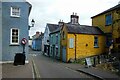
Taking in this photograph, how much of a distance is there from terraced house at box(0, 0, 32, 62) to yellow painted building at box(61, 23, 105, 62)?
8.08 metres

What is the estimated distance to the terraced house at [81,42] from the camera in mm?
28859

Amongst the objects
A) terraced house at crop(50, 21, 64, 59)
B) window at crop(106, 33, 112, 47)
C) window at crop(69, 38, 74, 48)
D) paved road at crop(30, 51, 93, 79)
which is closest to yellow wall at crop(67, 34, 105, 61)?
window at crop(69, 38, 74, 48)

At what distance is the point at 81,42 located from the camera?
96.0 ft

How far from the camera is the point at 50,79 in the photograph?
13.0 metres

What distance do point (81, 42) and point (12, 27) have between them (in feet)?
36.3

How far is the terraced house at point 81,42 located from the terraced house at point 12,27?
808 centimetres

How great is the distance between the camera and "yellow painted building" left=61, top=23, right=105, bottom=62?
28859 millimetres

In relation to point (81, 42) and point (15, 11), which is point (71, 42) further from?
point (15, 11)

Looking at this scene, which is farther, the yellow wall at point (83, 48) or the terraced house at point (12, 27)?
the yellow wall at point (83, 48)

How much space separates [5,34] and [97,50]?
14.6 m

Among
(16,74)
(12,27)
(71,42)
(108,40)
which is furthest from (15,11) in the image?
(108,40)

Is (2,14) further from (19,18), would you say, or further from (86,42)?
(86,42)

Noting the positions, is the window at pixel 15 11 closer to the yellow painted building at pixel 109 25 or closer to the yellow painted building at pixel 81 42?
the yellow painted building at pixel 81 42

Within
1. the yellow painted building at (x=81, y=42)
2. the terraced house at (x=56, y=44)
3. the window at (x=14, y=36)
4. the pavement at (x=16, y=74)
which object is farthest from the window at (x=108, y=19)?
the pavement at (x=16, y=74)
